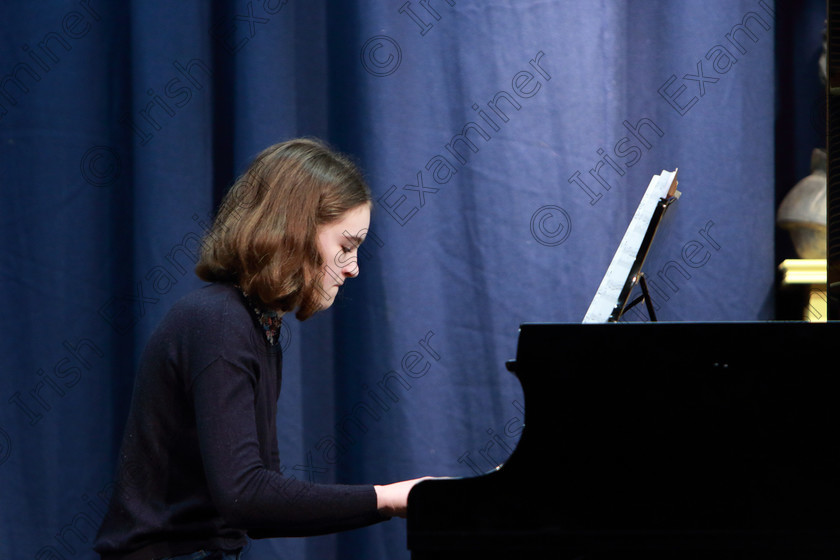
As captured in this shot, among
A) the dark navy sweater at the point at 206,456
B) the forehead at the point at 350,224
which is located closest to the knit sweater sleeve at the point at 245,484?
the dark navy sweater at the point at 206,456

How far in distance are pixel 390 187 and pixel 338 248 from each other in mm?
681

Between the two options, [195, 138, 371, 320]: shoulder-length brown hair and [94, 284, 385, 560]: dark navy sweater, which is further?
[195, 138, 371, 320]: shoulder-length brown hair

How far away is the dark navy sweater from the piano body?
7.8 inches

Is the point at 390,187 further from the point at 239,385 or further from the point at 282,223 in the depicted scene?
the point at 239,385

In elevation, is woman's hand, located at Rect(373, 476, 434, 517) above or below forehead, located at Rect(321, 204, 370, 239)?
below

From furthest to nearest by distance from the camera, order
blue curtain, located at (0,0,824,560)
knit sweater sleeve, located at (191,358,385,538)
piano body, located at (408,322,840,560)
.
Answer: blue curtain, located at (0,0,824,560), knit sweater sleeve, located at (191,358,385,538), piano body, located at (408,322,840,560)

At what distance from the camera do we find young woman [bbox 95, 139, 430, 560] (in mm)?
1115

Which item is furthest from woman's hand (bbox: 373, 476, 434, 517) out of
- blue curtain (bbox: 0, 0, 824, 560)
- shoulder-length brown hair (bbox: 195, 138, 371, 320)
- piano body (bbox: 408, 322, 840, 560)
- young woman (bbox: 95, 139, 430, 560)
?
blue curtain (bbox: 0, 0, 824, 560)

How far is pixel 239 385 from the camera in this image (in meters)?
1.14

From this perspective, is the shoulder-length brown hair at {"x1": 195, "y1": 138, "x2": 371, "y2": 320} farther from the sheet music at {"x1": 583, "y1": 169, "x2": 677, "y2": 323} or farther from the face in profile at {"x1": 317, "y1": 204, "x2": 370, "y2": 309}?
the sheet music at {"x1": 583, "y1": 169, "x2": 677, "y2": 323}

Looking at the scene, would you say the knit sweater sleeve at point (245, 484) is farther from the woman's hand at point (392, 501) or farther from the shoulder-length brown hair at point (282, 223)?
the shoulder-length brown hair at point (282, 223)

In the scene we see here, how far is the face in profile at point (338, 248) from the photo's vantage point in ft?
4.23

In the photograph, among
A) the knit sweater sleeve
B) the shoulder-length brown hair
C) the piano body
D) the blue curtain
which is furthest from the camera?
the blue curtain

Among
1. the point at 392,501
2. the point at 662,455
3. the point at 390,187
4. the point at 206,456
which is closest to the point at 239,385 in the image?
the point at 206,456
